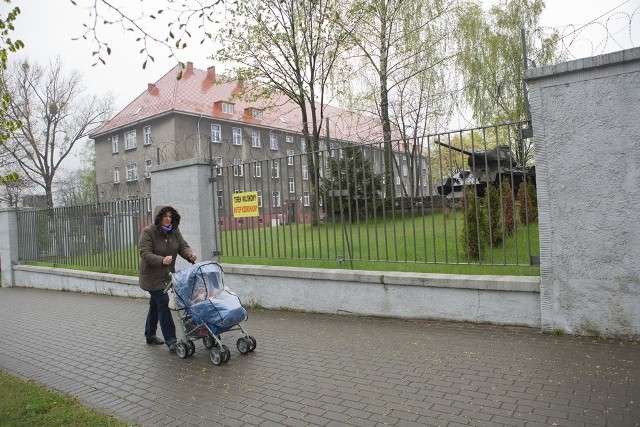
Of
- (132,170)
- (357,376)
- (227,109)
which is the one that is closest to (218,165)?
(357,376)

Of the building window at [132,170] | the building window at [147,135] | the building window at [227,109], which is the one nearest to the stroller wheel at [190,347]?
the building window at [227,109]

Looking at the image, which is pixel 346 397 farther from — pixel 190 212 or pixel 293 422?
pixel 190 212

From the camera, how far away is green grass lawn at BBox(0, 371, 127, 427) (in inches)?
161

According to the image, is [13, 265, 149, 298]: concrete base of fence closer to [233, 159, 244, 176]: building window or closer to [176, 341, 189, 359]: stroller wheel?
[233, 159, 244, 176]: building window

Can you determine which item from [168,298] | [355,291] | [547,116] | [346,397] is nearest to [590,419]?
[346,397]

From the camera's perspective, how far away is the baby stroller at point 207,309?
18.5 feet

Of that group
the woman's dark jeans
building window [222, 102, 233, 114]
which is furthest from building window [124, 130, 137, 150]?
the woman's dark jeans

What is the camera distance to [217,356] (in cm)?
553

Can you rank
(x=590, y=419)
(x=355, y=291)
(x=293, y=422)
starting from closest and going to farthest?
(x=590, y=419)
(x=293, y=422)
(x=355, y=291)

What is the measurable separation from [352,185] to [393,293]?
178cm

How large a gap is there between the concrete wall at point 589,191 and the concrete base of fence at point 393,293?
1.27 ft

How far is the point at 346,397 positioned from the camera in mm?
4340

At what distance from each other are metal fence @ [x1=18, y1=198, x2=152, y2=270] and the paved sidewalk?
13.8ft

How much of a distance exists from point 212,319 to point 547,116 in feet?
14.3
